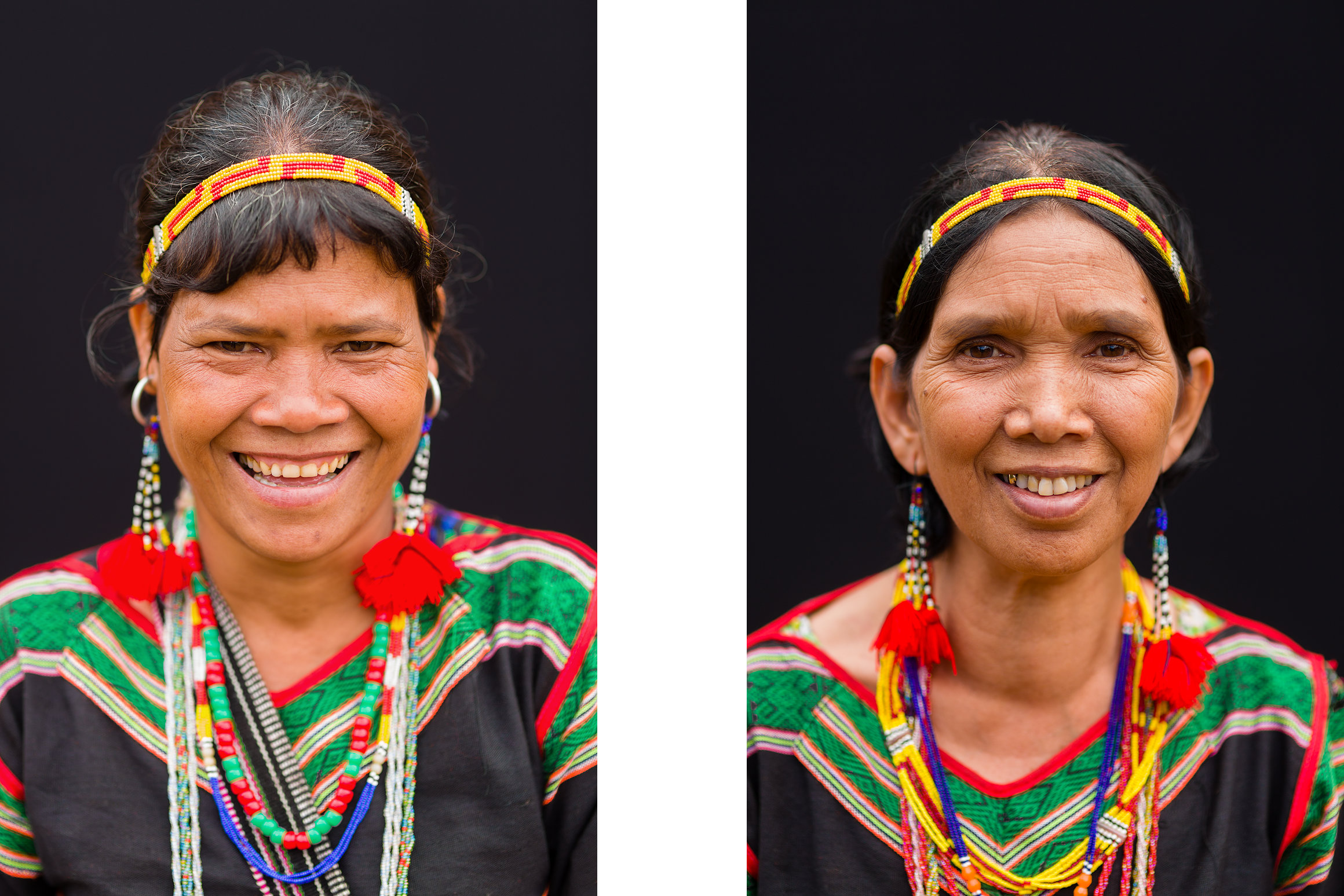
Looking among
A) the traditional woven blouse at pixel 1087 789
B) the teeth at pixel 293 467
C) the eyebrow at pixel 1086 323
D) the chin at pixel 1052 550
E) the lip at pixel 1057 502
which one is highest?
the eyebrow at pixel 1086 323

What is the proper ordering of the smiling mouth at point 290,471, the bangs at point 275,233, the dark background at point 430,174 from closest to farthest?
the bangs at point 275,233
the smiling mouth at point 290,471
the dark background at point 430,174

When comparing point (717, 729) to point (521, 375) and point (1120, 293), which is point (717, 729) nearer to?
point (521, 375)

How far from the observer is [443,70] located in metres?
2.38

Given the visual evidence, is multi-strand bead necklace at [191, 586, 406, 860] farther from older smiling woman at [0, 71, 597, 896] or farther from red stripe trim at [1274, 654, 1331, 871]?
red stripe trim at [1274, 654, 1331, 871]

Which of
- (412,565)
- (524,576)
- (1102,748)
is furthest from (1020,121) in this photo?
(412,565)

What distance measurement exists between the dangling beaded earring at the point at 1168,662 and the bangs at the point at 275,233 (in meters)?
1.51

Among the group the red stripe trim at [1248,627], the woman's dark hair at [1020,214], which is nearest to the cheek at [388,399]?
the woman's dark hair at [1020,214]

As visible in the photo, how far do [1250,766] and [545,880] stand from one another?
1358mm

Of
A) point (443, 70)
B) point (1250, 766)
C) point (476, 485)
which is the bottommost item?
point (1250, 766)

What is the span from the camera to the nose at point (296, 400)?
2086 millimetres

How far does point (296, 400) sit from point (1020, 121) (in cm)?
146

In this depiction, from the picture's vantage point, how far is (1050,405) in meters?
2.04

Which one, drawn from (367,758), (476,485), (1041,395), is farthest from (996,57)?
(367,758)

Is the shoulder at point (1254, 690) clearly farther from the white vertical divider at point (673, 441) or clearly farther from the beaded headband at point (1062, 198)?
the white vertical divider at point (673, 441)
